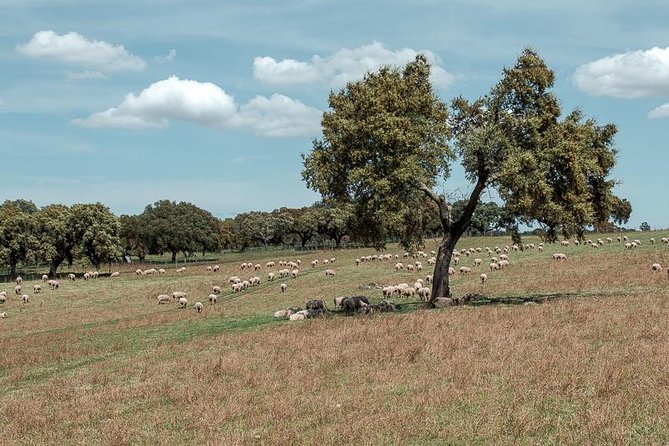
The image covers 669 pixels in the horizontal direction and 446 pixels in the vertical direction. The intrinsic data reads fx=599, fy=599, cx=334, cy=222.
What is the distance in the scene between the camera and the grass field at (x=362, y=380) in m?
11.2

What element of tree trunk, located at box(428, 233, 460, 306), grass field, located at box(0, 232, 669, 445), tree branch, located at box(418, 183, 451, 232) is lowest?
grass field, located at box(0, 232, 669, 445)

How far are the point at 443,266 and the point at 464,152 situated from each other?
21.2 feet

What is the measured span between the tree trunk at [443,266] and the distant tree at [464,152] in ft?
0.18

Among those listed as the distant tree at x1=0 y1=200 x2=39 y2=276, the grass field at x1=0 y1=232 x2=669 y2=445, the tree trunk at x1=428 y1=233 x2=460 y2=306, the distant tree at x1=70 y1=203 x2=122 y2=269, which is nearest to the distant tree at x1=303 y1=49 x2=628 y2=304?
the tree trunk at x1=428 y1=233 x2=460 y2=306

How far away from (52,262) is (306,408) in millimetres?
93867

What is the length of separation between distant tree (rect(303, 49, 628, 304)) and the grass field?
558cm

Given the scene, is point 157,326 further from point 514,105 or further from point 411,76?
point 514,105

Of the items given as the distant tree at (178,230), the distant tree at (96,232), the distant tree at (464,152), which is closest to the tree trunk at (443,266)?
the distant tree at (464,152)

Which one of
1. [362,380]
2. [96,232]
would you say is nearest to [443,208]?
[362,380]

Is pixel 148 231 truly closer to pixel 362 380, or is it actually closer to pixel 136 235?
pixel 136 235

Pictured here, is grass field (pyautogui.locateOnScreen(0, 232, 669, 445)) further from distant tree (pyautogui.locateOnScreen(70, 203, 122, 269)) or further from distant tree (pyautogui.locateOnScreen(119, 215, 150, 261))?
distant tree (pyautogui.locateOnScreen(119, 215, 150, 261))

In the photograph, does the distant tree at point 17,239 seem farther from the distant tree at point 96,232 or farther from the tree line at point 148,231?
the distant tree at point 96,232

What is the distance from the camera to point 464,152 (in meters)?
30.7

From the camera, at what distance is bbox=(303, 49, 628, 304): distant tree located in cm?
2966
